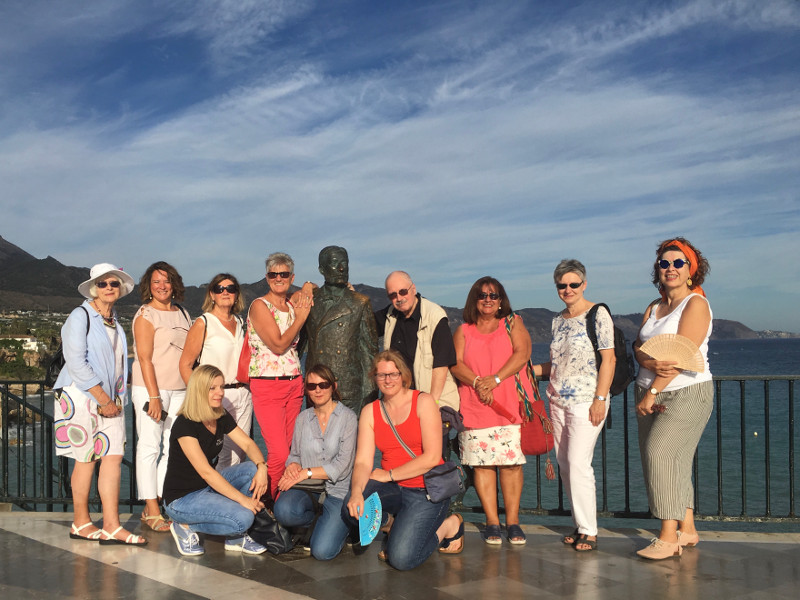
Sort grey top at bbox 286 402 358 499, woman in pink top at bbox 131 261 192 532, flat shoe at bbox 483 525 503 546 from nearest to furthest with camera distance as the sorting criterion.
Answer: grey top at bbox 286 402 358 499 < flat shoe at bbox 483 525 503 546 < woman in pink top at bbox 131 261 192 532

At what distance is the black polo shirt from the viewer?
5.42 meters

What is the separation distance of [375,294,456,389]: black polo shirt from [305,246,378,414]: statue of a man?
177 millimetres

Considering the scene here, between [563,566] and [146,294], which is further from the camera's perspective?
[146,294]

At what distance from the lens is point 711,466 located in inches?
1307

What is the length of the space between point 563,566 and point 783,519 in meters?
2.38

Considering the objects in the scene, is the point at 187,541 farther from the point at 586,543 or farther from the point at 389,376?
the point at 586,543

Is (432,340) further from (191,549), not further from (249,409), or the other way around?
(191,549)

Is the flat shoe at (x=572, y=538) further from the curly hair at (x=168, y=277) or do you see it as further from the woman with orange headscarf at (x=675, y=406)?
the curly hair at (x=168, y=277)

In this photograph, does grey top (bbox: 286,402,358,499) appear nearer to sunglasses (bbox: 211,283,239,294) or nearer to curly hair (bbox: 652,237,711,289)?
sunglasses (bbox: 211,283,239,294)

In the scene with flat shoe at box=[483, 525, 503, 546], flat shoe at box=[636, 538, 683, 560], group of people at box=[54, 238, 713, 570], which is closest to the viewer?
flat shoe at box=[636, 538, 683, 560]

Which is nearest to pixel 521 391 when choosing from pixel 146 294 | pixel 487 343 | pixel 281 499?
pixel 487 343

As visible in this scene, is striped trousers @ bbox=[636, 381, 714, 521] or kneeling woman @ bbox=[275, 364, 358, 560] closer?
striped trousers @ bbox=[636, 381, 714, 521]

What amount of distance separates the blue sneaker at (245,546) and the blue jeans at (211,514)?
0.08 m

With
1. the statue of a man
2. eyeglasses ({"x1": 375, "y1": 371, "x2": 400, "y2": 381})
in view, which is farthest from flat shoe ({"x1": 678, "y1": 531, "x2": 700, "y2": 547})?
the statue of a man
